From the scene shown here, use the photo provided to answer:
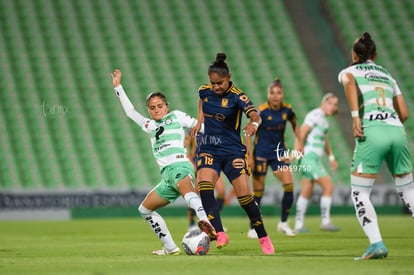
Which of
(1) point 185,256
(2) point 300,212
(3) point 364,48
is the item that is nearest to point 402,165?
(3) point 364,48

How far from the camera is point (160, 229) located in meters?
9.05

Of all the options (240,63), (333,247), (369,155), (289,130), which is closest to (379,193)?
(289,130)

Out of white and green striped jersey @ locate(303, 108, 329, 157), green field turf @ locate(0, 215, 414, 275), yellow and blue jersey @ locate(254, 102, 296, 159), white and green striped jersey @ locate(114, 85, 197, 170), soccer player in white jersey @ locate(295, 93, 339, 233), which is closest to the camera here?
green field turf @ locate(0, 215, 414, 275)

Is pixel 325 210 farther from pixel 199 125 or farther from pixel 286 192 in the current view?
pixel 199 125

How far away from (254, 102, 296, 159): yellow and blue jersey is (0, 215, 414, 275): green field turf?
1.34 m

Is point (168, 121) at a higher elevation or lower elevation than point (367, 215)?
higher

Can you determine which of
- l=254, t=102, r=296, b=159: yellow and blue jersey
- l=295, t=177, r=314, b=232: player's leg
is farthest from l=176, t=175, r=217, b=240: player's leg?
l=295, t=177, r=314, b=232: player's leg

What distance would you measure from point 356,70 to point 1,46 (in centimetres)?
1759

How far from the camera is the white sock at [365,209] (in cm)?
Result: 758

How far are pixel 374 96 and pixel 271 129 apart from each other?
5.42 meters

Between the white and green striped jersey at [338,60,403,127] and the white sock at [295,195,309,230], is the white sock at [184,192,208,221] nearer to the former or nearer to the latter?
the white and green striped jersey at [338,60,403,127]

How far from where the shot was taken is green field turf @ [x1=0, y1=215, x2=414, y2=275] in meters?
7.07

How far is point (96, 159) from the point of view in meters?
21.4

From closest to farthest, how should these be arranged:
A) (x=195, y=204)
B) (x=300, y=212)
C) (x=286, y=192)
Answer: (x=195, y=204) < (x=286, y=192) < (x=300, y=212)
